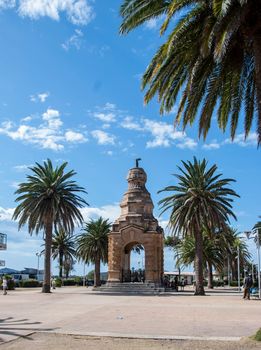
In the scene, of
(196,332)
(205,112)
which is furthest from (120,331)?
(205,112)

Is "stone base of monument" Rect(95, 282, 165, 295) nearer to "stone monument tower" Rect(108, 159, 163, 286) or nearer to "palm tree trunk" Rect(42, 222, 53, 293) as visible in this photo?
"stone monument tower" Rect(108, 159, 163, 286)

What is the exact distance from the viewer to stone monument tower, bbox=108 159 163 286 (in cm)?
4541

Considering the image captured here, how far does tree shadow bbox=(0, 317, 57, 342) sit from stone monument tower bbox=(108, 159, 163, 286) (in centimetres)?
2870

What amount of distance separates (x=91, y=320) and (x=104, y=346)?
5972 millimetres

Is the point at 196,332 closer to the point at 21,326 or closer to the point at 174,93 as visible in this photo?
the point at 21,326

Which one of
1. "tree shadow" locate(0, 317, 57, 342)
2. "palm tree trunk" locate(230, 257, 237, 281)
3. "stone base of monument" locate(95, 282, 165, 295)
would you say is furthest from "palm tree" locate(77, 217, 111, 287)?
"tree shadow" locate(0, 317, 57, 342)

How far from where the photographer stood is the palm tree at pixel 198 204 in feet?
126

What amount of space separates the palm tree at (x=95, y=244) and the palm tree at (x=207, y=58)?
42691 mm

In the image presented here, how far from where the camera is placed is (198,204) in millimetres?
38688

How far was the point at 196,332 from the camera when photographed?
13695mm

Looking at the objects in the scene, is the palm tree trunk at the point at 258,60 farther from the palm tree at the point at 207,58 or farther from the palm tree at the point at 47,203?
the palm tree at the point at 47,203

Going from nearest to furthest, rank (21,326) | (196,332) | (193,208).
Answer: (196,332), (21,326), (193,208)

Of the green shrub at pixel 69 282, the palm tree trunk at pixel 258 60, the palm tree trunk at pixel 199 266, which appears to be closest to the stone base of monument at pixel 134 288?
the palm tree trunk at pixel 199 266

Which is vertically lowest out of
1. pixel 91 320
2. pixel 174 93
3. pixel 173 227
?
pixel 91 320
